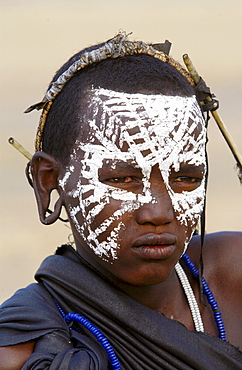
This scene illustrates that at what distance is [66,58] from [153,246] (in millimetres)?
6171

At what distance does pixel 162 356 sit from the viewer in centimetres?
283

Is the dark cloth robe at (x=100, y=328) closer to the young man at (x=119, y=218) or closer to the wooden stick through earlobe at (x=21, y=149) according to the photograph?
the young man at (x=119, y=218)

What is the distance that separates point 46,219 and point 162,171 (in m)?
0.51

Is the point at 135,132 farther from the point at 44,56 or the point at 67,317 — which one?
the point at 44,56

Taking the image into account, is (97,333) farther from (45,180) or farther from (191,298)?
(45,180)

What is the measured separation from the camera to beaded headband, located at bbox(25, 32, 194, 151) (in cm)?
301

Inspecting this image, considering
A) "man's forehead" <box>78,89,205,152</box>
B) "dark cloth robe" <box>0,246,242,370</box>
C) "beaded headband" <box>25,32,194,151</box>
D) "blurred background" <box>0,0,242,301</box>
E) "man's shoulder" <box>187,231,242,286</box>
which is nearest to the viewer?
"dark cloth robe" <box>0,246,242,370</box>

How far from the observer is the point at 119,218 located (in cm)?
284

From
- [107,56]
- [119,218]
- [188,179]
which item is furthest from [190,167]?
[107,56]

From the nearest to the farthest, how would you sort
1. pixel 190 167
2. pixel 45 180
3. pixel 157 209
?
pixel 157 209 → pixel 190 167 → pixel 45 180

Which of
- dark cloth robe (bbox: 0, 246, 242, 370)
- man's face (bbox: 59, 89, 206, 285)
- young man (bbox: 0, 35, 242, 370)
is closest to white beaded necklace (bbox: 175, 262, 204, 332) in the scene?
young man (bbox: 0, 35, 242, 370)

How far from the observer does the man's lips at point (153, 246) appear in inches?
110

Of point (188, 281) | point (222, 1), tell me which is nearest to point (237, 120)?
point (222, 1)

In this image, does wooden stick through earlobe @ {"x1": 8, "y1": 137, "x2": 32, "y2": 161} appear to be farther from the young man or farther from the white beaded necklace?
the white beaded necklace
